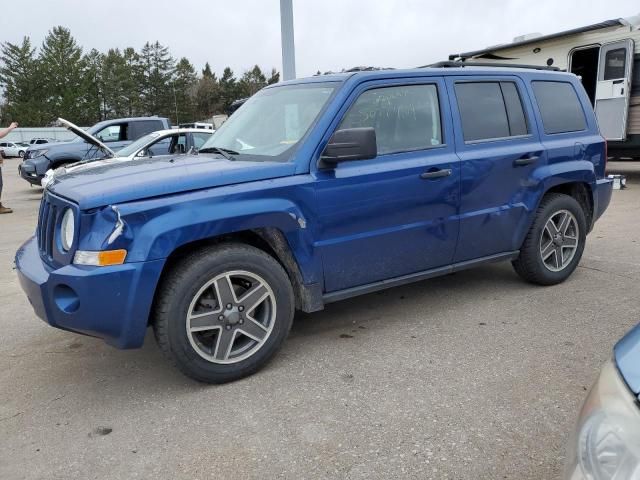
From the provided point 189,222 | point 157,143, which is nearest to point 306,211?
point 189,222

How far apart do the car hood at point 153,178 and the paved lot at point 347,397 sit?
3.87 ft

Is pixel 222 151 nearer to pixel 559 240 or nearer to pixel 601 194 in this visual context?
pixel 559 240

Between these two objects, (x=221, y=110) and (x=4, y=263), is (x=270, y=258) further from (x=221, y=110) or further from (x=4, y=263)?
(x=221, y=110)

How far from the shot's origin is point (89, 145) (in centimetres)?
1295

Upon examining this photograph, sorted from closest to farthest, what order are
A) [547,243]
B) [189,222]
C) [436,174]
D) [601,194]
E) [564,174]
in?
[189,222]
[436,174]
[564,174]
[547,243]
[601,194]

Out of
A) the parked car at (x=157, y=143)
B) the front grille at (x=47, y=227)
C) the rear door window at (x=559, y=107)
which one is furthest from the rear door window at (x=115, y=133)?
the rear door window at (x=559, y=107)

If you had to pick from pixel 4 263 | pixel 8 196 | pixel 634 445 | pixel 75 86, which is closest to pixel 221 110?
pixel 75 86

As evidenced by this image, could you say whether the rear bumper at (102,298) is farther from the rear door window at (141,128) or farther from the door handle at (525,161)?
the rear door window at (141,128)

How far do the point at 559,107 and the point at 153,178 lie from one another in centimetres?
350

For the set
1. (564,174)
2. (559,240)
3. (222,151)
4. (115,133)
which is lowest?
(559,240)

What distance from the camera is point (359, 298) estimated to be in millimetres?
4613

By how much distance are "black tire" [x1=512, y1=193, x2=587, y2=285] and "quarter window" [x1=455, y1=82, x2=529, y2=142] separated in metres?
0.68

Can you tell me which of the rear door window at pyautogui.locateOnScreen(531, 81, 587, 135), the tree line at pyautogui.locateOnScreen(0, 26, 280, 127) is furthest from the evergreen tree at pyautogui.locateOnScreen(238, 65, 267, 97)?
the rear door window at pyautogui.locateOnScreen(531, 81, 587, 135)

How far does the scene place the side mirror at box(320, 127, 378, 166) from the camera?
10.5 ft
